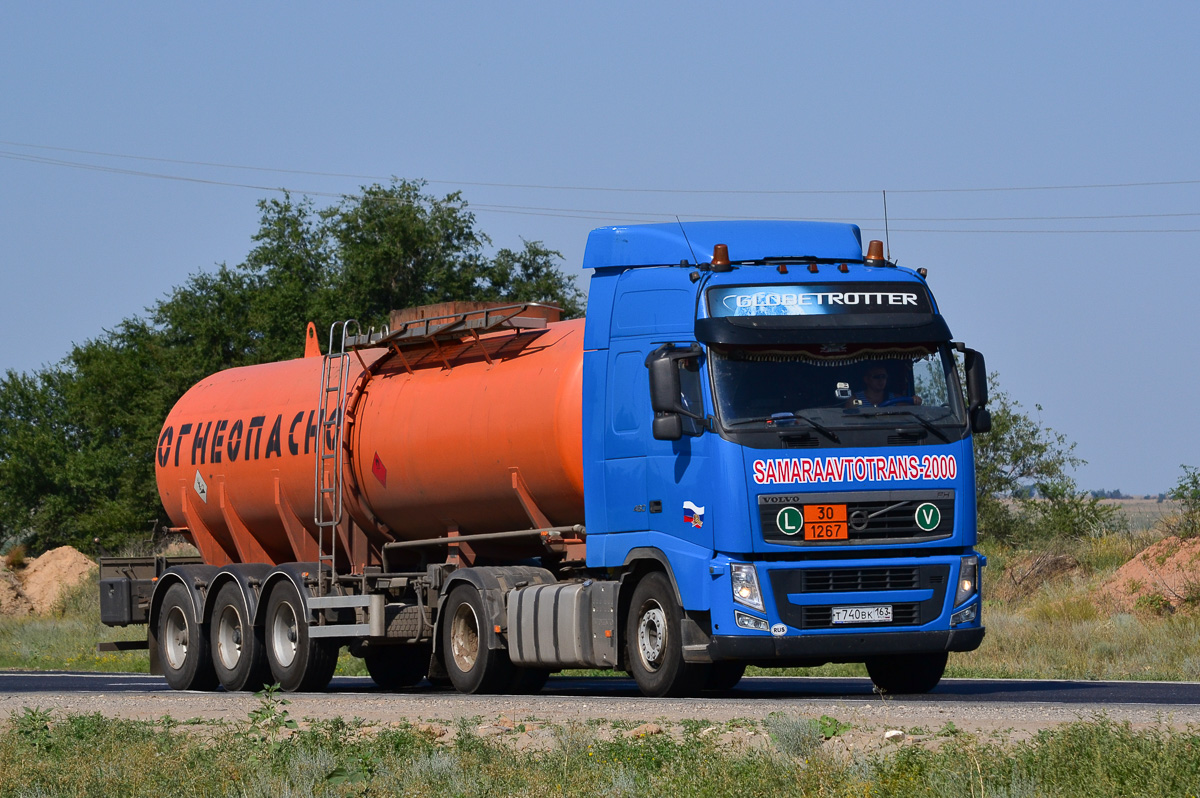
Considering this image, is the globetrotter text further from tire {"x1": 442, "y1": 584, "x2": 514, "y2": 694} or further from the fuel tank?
tire {"x1": 442, "y1": 584, "x2": 514, "y2": 694}

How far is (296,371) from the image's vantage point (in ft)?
67.0

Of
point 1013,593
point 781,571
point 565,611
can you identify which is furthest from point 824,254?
point 1013,593

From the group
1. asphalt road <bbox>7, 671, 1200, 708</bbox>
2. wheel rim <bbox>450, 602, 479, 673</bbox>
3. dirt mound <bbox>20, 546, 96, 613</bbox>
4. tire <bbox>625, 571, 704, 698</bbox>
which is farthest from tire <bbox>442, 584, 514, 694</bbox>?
dirt mound <bbox>20, 546, 96, 613</bbox>

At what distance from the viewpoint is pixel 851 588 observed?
1378 cm

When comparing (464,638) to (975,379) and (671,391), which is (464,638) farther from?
(975,379)

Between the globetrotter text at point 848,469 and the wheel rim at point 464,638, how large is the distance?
4.34m

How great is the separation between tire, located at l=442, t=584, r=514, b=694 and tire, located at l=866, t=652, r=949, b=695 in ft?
11.6

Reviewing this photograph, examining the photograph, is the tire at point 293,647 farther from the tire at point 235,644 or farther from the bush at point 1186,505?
the bush at point 1186,505

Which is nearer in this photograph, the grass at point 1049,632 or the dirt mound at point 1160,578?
the grass at point 1049,632

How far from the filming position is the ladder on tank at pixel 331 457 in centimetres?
1878

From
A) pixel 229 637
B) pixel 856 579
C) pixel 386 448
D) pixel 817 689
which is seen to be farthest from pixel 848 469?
pixel 229 637

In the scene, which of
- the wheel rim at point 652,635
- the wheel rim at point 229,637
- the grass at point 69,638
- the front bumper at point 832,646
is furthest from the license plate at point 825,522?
the grass at point 69,638

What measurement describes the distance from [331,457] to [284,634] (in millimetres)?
2114

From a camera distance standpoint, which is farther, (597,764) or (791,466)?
(791,466)
